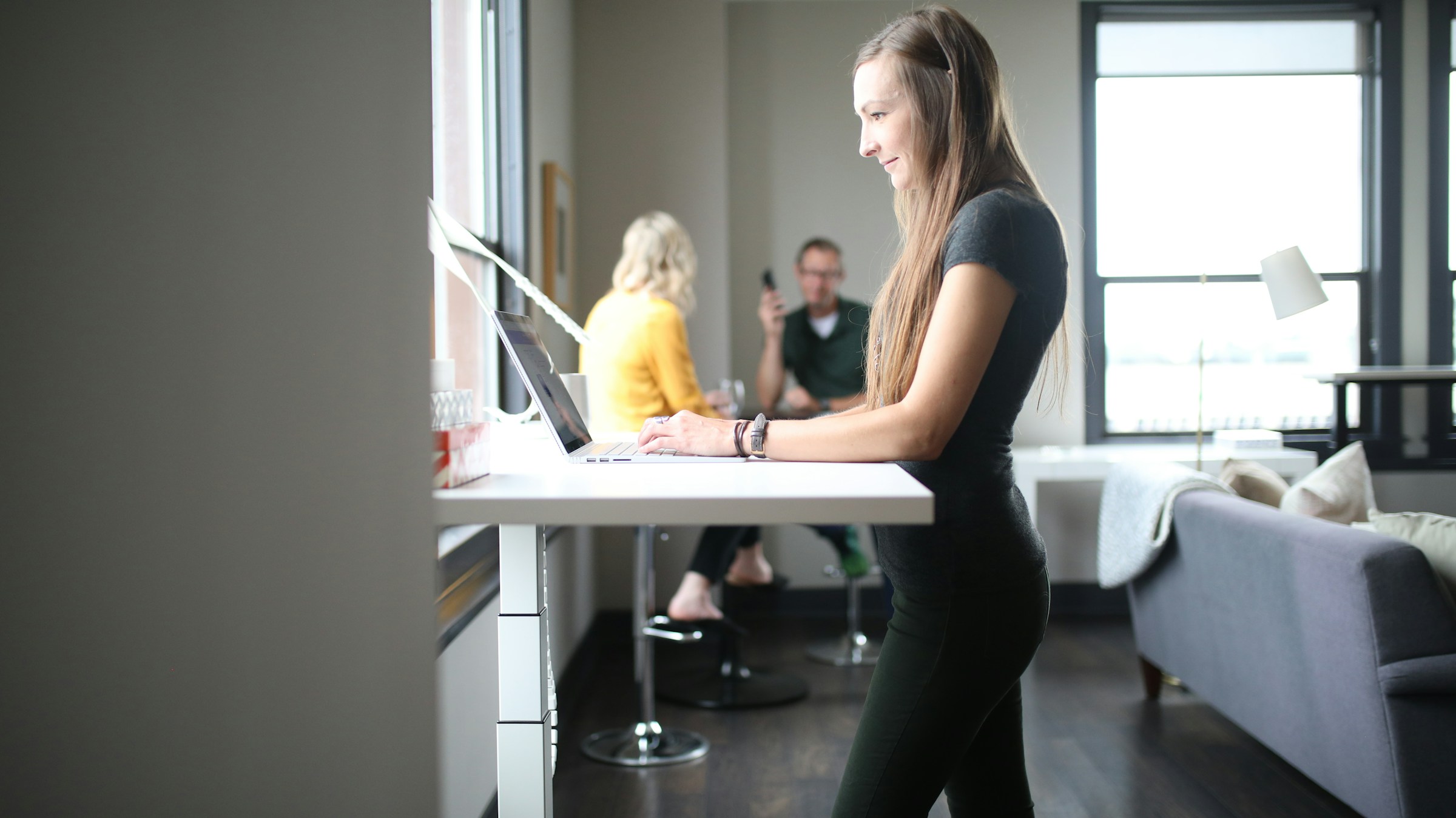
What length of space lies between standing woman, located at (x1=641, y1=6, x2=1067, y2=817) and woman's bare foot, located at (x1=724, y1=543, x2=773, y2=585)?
2299 mm

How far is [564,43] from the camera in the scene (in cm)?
379

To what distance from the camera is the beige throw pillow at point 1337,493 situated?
2541 millimetres

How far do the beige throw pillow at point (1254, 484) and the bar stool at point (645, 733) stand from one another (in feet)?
5.14

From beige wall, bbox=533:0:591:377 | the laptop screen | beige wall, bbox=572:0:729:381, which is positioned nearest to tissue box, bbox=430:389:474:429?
the laptop screen

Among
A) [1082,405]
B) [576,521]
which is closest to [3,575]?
[576,521]

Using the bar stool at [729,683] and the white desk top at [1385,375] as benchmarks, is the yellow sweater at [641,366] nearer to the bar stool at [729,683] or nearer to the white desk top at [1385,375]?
the bar stool at [729,683]

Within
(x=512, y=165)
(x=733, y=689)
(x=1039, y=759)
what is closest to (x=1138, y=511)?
(x=1039, y=759)

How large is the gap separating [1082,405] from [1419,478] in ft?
5.02

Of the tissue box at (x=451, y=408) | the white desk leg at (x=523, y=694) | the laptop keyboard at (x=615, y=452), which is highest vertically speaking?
the tissue box at (x=451, y=408)

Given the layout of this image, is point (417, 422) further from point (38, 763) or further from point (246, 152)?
point (38, 763)

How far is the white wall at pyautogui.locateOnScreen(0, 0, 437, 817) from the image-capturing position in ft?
2.28

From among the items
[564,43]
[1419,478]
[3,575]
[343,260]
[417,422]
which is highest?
[564,43]

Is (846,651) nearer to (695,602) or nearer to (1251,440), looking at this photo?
(695,602)

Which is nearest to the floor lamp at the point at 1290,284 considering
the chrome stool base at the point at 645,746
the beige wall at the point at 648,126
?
the beige wall at the point at 648,126
